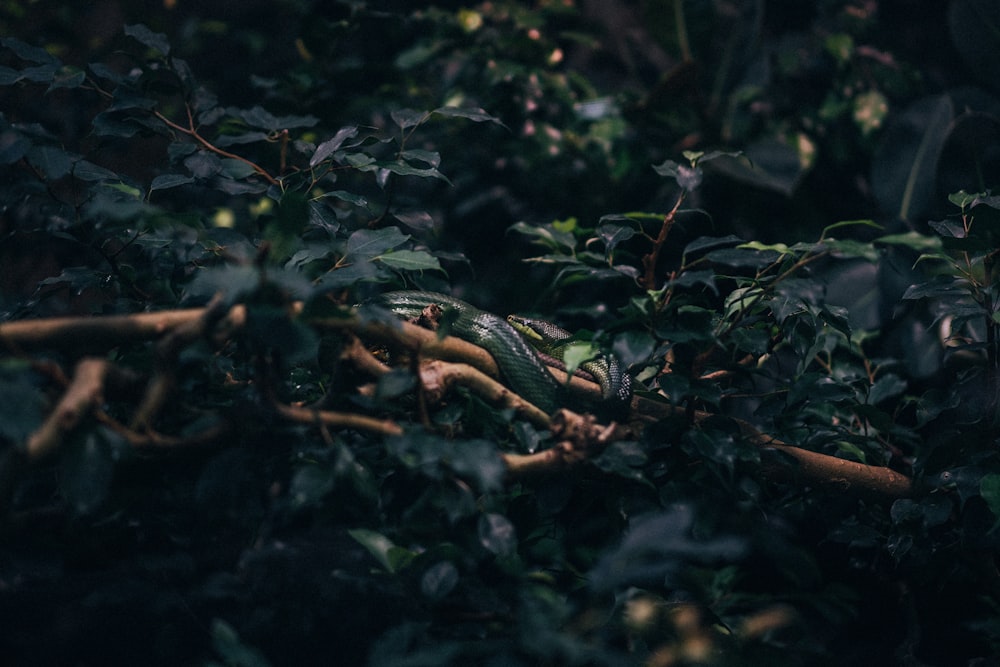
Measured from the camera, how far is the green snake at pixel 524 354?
1.56m

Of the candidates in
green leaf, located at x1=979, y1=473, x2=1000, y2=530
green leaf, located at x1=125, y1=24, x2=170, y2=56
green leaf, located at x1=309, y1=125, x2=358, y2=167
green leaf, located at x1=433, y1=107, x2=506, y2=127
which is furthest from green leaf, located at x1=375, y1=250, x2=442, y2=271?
green leaf, located at x1=979, y1=473, x2=1000, y2=530

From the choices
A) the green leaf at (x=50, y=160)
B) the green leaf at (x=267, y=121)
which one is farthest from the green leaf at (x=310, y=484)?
the green leaf at (x=267, y=121)

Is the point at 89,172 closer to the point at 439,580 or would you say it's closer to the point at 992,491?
the point at 439,580

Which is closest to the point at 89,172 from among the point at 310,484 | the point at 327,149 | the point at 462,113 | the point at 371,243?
the point at 327,149

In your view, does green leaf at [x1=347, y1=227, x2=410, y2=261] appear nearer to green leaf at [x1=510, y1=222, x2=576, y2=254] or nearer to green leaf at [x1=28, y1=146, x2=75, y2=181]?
green leaf at [x1=510, y1=222, x2=576, y2=254]

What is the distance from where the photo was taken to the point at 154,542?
4.28 feet

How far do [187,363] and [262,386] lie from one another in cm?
19

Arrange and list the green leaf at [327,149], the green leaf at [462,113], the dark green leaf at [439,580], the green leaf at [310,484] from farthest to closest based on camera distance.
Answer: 1. the green leaf at [462,113]
2. the green leaf at [327,149]
3. the dark green leaf at [439,580]
4. the green leaf at [310,484]

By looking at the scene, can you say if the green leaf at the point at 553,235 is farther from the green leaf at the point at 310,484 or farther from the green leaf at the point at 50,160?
the green leaf at the point at 50,160

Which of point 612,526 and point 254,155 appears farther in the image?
point 254,155

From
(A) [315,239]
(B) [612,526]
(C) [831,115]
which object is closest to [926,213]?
(C) [831,115]

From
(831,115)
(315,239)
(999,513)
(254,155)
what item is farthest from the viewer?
(831,115)

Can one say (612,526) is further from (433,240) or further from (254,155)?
(433,240)

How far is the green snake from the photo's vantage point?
5.11 feet
